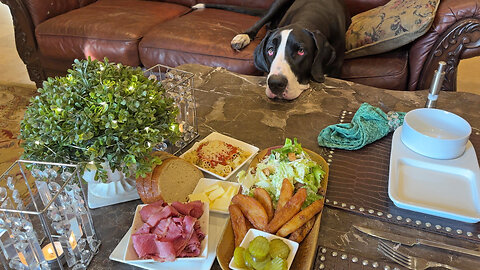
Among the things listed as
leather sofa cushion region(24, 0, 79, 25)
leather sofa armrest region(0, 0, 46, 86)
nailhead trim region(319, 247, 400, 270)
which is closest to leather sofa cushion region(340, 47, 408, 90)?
nailhead trim region(319, 247, 400, 270)

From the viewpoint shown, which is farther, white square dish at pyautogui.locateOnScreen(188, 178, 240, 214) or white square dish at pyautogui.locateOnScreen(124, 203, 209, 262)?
white square dish at pyautogui.locateOnScreen(188, 178, 240, 214)

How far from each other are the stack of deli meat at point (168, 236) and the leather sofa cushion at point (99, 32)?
1.78m

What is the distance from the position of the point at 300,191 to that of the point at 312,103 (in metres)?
0.74

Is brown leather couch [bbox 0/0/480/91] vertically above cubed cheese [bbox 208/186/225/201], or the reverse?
cubed cheese [bbox 208/186/225/201]

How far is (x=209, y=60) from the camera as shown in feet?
7.57

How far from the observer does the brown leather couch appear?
2.01m

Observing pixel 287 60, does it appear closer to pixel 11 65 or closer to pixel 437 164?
pixel 437 164

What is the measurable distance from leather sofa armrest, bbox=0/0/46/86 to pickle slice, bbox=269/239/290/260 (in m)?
2.56

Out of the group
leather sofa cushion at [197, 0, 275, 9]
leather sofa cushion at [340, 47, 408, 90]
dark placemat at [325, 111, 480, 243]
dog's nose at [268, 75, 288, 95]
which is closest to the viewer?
dark placemat at [325, 111, 480, 243]

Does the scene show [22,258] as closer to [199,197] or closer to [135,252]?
[135,252]

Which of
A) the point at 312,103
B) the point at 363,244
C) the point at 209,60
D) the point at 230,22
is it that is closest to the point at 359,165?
the point at 363,244

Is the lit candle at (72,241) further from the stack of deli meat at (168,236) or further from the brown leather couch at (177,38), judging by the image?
the brown leather couch at (177,38)

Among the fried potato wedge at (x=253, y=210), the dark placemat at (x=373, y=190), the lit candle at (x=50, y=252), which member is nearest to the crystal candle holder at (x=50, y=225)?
the lit candle at (x=50, y=252)

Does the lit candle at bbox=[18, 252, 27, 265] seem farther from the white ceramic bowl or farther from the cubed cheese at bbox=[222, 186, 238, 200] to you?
the white ceramic bowl
